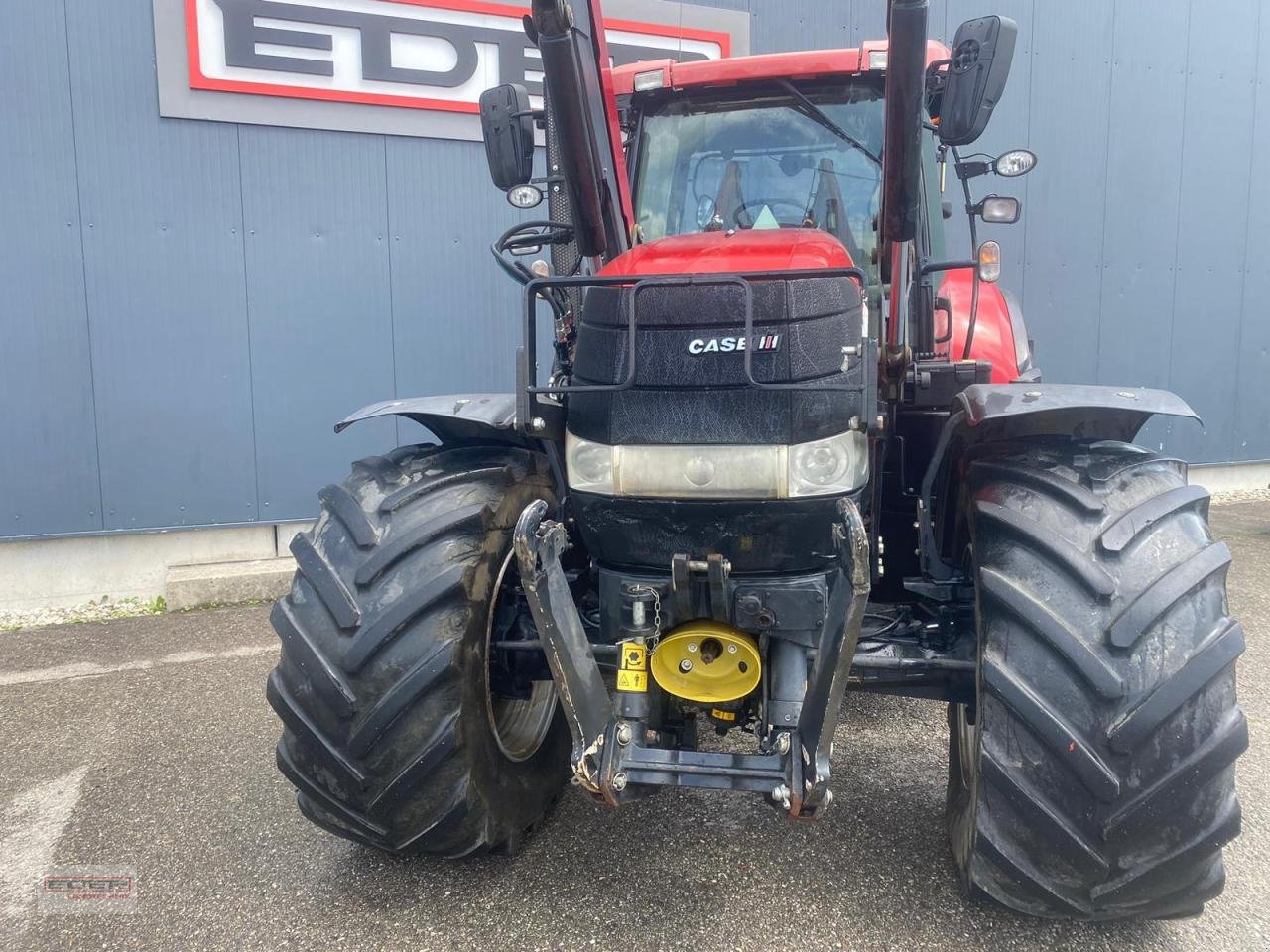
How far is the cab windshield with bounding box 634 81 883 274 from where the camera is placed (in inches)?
126

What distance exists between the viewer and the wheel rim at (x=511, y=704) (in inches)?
102

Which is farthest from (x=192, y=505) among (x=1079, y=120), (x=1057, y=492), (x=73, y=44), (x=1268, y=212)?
(x=1268, y=212)

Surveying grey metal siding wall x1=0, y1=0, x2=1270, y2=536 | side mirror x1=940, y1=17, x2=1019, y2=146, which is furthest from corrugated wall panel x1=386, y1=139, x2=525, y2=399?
side mirror x1=940, y1=17, x2=1019, y2=146

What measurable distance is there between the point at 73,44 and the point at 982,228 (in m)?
6.14

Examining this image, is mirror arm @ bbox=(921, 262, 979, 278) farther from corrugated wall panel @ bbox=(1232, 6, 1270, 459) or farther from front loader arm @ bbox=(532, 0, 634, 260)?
corrugated wall panel @ bbox=(1232, 6, 1270, 459)

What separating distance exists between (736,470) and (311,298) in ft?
14.8

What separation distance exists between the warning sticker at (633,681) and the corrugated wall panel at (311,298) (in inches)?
170

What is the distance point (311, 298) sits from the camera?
19.4 ft

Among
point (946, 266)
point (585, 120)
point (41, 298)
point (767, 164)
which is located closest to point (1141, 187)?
point (767, 164)

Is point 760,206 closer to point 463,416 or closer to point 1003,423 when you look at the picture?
point 1003,423

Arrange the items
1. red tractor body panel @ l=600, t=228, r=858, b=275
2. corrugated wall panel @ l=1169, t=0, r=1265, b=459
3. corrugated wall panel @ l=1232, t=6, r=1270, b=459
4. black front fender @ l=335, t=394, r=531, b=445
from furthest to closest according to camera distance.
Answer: corrugated wall panel @ l=1232, t=6, r=1270, b=459
corrugated wall panel @ l=1169, t=0, r=1265, b=459
black front fender @ l=335, t=394, r=531, b=445
red tractor body panel @ l=600, t=228, r=858, b=275

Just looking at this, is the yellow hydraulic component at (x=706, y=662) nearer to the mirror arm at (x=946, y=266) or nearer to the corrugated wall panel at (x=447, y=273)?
the mirror arm at (x=946, y=266)

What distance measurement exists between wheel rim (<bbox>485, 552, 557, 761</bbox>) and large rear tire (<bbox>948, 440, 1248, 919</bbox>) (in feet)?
4.08

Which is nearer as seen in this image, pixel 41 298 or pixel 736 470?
pixel 736 470
